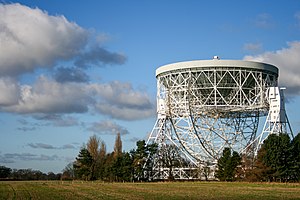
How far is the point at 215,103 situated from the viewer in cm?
6775

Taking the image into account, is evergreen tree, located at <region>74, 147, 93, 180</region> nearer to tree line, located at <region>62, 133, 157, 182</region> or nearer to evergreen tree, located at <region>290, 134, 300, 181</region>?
tree line, located at <region>62, 133, 157, 182</region>

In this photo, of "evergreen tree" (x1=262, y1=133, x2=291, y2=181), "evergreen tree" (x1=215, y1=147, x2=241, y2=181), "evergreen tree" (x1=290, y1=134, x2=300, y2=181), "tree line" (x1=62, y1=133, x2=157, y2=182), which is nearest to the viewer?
"evergreen tree" (x1=262, y1=133, x2=291, y2=181)

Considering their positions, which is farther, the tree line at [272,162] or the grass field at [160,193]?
the tree line at [272,162]

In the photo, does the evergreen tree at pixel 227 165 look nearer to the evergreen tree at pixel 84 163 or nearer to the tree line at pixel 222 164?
the tree line at pixel 222 164

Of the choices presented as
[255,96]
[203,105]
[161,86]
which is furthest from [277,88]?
[161,86]

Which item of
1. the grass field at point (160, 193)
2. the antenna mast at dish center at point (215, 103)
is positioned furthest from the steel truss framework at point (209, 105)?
the grass field at point (160, 193)

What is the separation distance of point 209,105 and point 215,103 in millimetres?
1145

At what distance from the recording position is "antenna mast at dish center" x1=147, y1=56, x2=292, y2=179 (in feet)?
223

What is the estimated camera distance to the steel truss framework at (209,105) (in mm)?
68125

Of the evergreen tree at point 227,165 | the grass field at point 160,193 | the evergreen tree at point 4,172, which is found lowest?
the grass field at point 160,193

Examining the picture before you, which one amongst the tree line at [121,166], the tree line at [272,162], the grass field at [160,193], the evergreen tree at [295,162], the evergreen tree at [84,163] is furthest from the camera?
the evergreen tree at [84,163]

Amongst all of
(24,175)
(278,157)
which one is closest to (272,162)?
(278,157)

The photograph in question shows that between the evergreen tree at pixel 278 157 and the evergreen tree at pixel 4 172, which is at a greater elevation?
the evergreen tree at pixel 4 172

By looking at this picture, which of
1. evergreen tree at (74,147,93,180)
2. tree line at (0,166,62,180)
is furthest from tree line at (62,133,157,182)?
tree line at (0,166,62,180)
